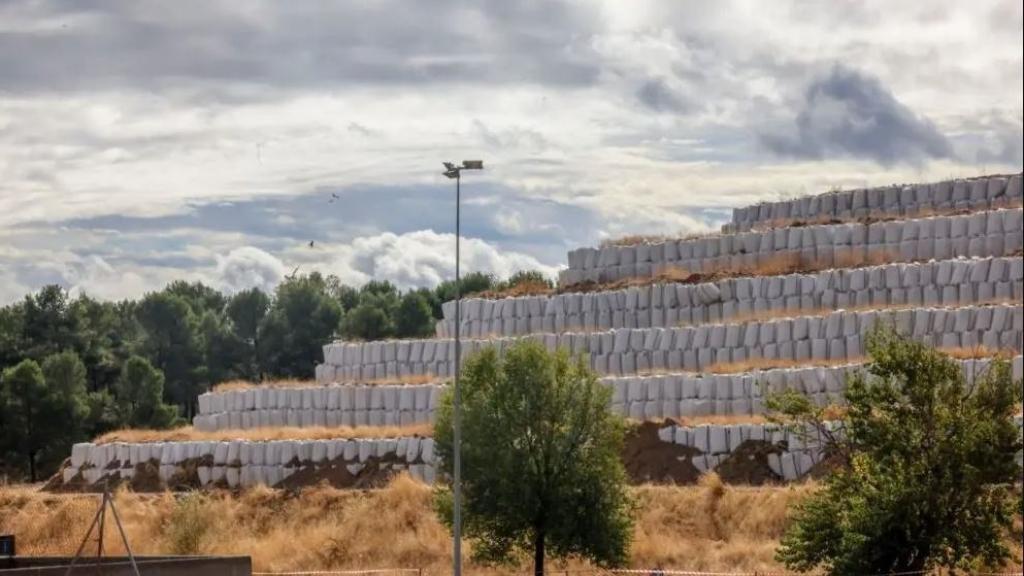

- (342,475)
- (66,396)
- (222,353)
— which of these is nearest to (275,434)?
(342,475)

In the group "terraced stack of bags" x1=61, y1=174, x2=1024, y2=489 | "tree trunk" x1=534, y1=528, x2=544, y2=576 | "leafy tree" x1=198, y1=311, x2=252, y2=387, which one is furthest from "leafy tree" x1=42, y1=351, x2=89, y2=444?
"tree trunk" x1=534, y1=528, x2=544, y2=576

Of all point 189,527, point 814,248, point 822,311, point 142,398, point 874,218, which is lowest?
point 189,527

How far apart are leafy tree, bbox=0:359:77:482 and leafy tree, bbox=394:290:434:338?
26.7 metres

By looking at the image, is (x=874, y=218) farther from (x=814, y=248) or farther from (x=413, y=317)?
(x=413, y=317)

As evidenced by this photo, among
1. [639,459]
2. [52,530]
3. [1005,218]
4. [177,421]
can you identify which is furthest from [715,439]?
[177,421]

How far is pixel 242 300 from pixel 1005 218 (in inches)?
3126

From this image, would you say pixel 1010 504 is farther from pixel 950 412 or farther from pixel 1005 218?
pixel 1005 218

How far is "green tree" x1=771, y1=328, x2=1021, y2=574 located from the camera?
135ft

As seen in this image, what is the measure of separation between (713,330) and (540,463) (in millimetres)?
12257

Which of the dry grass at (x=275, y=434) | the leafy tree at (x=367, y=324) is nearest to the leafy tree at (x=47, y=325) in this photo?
the leafy tree at (x=367, y=324)

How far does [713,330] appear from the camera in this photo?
60719mm

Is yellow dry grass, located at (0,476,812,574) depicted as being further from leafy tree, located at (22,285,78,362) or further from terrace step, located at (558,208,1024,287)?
leafy tree, located at (22,285,78,362)

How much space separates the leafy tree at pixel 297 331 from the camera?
4683 inches

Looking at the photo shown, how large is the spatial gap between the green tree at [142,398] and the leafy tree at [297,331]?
1471cm
